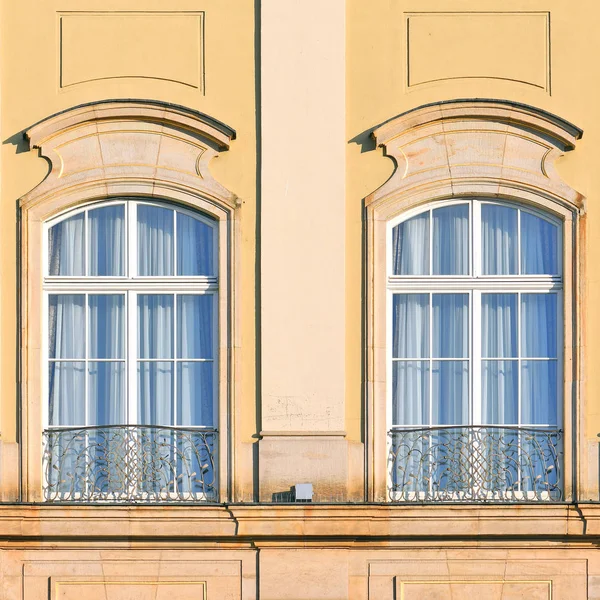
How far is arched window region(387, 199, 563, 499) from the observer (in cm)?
1316

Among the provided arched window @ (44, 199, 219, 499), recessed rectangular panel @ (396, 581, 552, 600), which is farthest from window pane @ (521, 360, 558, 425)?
arched window @ (44, 199, 219, 499)

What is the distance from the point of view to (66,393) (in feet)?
43.5

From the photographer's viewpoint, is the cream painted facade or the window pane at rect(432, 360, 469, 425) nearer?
the cream painted facade

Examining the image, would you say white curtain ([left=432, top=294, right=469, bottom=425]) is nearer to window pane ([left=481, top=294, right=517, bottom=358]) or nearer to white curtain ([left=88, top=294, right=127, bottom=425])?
window pane ([left=481, top=294, right=517, bottom=358])

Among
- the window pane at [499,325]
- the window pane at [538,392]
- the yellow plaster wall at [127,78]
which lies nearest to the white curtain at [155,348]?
the yellow plaster wall at [127,78]

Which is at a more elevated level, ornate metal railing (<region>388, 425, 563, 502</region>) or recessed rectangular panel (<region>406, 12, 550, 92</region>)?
recessed rectangular panel (<region>406, 12, 550, 92</region>)

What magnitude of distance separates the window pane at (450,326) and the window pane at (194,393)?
198 centimetres

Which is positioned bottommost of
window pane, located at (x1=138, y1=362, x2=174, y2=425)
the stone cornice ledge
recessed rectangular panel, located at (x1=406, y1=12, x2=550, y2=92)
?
the stone cornice ledge

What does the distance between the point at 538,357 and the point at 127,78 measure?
428cm

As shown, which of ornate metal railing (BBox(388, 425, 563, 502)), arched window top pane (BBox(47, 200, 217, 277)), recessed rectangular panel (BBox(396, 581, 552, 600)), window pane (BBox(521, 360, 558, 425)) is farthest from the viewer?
arched window top pane (BBox(47, 200, 217, 277))

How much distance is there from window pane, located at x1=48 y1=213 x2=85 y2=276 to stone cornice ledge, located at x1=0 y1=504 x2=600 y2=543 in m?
2.05

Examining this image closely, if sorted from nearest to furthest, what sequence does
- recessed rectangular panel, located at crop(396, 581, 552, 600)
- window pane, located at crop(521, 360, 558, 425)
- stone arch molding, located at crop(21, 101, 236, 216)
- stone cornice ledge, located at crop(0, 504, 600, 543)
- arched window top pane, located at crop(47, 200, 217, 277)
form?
stone cornice ledge, located at crop(0, 504, 600, 543) → recessed rectangular panel, located at crop(396, 581, 552, 600) → stone arch molding, located at crop(21, 101, 236, 216) → window pane, located at crop(521, 360, 558, 425) → arched window top pane, located at crop(47, 200, 217, 277)

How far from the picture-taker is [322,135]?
13.0m

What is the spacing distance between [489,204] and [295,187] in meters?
1.69
